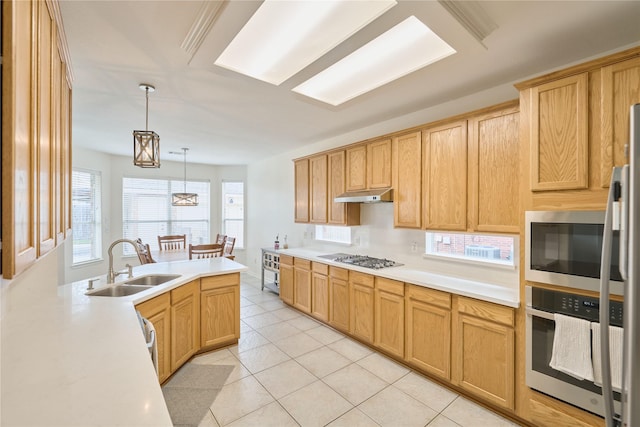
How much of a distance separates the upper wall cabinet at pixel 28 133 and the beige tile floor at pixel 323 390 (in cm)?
183

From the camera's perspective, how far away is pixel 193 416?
2.10 metres

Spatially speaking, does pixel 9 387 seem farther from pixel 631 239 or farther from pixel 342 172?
pixel 342 172

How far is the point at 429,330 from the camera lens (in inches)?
102

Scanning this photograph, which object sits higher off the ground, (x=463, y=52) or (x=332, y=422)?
(x=463, y=52)

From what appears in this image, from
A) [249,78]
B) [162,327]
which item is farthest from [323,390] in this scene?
[249,78]

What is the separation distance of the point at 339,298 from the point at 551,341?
2.14m

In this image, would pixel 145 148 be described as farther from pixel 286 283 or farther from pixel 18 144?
pixel 286 283

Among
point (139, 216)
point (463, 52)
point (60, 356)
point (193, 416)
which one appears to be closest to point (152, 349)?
point (60, 356)

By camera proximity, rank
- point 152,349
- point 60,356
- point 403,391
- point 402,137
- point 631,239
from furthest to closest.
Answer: point 402,137 < point 403,391 < point 152,349 < point 60,356 < point 631,239

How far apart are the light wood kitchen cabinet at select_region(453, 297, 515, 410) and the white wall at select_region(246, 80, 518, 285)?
0.48 metres

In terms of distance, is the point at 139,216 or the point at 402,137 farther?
the point at 139,216

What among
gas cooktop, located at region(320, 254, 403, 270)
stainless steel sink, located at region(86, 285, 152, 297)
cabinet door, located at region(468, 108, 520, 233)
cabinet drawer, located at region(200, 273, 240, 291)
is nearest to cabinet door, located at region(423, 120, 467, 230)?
cabinet door, located at region(468, 108, 520, 233)

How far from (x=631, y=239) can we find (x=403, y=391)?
2.24 metres

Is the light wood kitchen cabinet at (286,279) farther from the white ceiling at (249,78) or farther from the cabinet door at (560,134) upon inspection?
the cabinet door at (560,134)
